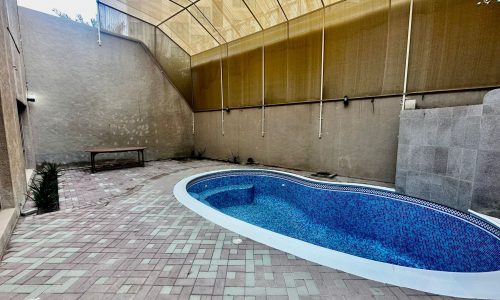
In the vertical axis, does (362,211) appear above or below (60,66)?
below

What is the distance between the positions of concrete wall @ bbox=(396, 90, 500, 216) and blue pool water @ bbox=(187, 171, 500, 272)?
29 cm

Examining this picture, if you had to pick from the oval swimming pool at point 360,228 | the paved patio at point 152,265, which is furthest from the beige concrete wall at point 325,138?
the paved patio at point 152,265

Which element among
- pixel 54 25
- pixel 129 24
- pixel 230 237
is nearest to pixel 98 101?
pixel 54 25

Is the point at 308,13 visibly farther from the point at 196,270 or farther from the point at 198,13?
the point at 196,270

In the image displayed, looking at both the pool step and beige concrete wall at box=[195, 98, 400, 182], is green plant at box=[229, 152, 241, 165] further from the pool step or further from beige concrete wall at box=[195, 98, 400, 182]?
the pool step

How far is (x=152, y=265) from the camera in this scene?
1.83 metres

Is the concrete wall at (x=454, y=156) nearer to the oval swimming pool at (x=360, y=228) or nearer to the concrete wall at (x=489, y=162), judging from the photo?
the concrete wall at (x=489, y=162)

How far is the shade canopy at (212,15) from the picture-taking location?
19.2 feet

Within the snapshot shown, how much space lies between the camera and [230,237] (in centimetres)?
232

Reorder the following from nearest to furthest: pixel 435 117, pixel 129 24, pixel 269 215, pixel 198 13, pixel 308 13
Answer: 1. pixel 435 117
2. pixel 269 215
3. pixel 308 13
4. pixel 198 13
5. pixel 129 24

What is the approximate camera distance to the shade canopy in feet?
19.2

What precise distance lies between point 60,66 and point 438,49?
928 cm

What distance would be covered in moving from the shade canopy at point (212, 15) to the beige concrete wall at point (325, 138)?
2527 mm

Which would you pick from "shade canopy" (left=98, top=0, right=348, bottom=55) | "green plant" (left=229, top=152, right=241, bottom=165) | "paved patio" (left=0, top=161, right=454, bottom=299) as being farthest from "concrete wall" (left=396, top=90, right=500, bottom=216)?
"green plant" (left=229, top=152, right=241, bottom=165)
